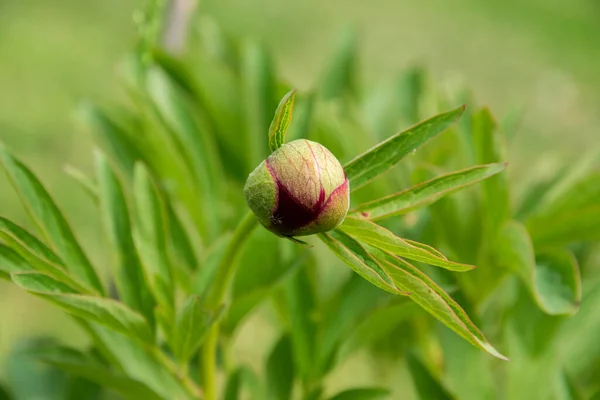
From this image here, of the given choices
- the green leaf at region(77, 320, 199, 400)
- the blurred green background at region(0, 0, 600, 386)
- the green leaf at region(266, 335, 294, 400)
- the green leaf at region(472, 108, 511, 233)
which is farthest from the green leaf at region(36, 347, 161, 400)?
the blurred green background at region(0, 0, 600, 386)

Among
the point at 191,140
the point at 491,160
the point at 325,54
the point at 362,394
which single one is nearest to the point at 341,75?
the point at 191,140

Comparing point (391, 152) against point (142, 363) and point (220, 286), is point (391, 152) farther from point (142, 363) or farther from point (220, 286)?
point (142, 363)

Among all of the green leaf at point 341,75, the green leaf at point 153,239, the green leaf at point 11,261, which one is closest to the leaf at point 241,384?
the green leaf at point 153,239

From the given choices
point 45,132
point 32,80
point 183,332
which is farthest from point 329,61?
point 32,80

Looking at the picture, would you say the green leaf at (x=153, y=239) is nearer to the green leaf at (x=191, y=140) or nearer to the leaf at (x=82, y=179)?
the leaf at (x=82, y=179)

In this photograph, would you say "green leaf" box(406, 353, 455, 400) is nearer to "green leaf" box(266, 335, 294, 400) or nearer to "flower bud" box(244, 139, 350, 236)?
"green leaf" box(266, 335, 294, 400)
